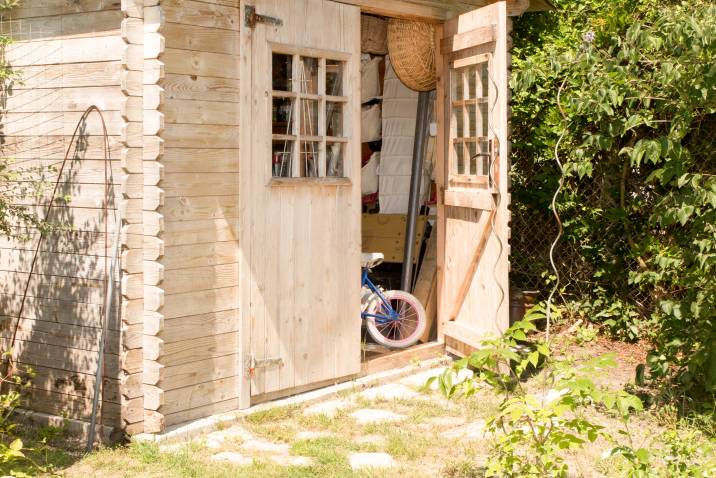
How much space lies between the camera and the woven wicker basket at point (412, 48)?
24.7ft

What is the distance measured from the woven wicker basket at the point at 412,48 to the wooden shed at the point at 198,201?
2.01 feet

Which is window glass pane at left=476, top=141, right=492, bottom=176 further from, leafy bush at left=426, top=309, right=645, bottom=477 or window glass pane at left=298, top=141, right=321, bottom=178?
leafy bush at left=426, top=309, right=645, bottom=477

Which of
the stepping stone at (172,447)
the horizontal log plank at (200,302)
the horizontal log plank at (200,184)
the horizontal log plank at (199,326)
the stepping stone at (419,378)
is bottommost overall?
the stepping stone at (172,447)

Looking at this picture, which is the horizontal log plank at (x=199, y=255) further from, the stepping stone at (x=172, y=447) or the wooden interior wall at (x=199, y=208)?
the stepping stone at (x=172, y=447)

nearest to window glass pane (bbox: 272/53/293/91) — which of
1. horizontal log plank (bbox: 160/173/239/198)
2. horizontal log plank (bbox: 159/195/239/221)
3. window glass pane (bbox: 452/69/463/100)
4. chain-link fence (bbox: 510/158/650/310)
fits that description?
horizontal log plank (bbox: 160/173/239/198)

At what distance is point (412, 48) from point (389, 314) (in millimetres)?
2117

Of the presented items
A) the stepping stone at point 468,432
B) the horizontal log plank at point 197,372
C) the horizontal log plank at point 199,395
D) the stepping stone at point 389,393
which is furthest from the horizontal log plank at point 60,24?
the stepping stone at point 468,432

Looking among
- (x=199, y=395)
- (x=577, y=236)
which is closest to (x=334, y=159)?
(x=199, y=395)

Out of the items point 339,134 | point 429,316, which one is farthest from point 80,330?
point 429,316

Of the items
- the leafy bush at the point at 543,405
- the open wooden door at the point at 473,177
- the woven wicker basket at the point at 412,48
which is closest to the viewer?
the leafy bush at the point at 543,405

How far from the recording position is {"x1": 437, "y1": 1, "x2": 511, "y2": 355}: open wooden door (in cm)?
667

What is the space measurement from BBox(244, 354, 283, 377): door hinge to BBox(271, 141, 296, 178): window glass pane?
1.18m

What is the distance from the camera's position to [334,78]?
260 inches

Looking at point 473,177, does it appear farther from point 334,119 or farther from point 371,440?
point 371,440
